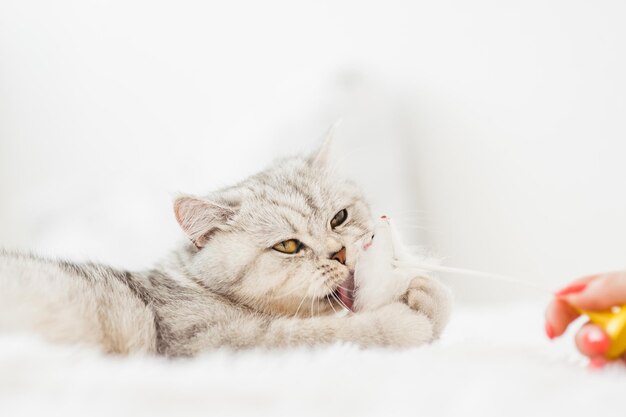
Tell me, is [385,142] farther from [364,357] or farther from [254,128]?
[364,357]

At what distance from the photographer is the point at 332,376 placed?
781 mm

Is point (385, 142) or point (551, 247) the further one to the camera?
point (385, 142)

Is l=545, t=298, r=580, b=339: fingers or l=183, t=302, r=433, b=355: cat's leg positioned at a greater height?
l=545, t=298, r=580, b=339: fingers

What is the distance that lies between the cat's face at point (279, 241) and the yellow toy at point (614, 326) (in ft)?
1.78

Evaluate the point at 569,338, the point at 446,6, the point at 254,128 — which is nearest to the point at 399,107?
the point at 446,6

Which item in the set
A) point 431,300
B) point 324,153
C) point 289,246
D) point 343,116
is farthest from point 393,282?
point 343,116

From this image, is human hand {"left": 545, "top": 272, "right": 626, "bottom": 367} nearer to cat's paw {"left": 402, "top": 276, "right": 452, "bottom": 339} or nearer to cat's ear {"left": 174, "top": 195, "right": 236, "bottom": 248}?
cat's paw {"left": 402, "top": 276, "right": 452, "bottom": 339}

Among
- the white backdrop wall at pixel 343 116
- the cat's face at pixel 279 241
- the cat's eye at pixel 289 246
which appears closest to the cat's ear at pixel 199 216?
the cat's face at pixel 279 241

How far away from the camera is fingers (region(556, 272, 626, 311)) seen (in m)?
0.79

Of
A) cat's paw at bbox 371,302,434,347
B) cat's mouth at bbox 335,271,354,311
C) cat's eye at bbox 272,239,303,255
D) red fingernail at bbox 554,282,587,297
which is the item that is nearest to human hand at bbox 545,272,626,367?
red fingernail at bbox 554,282,587,297

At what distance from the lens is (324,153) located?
1.58 m

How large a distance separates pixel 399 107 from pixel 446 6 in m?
0.49

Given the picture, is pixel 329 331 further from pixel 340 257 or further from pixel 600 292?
pixel 600 292

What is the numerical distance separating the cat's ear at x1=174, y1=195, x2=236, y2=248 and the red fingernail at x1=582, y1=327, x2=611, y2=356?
32.2 inches
